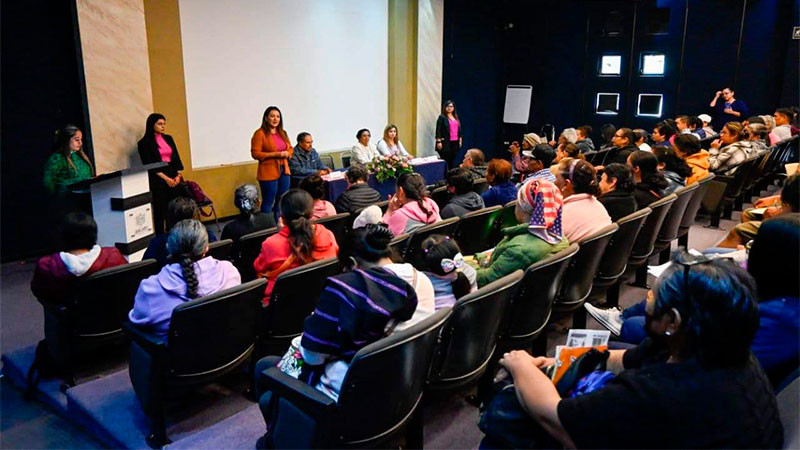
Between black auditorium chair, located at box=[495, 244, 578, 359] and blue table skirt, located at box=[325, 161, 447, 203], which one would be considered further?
blue table skirt, located at box=[325, 161, 447, 203]

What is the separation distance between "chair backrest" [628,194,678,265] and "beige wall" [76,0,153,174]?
202 inches

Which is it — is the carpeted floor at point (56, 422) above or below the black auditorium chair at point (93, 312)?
below

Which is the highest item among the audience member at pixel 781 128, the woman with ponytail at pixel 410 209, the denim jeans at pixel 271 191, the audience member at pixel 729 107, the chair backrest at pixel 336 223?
the audience member at pixel 729 107

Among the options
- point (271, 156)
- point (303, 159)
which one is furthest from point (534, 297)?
point (303, 159)

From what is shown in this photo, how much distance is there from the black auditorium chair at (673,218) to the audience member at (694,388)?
→ 328 cm

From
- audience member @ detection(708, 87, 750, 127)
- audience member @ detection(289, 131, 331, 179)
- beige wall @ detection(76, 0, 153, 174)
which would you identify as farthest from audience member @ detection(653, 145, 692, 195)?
audience member @ detection(708, 87, 750, 127)

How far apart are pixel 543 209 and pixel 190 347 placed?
1.82 m

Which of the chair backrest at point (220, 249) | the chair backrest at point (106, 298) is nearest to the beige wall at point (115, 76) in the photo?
the chair backrest at point (220, 249)

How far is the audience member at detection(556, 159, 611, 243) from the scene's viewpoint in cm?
355

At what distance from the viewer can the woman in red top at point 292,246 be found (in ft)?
10.1

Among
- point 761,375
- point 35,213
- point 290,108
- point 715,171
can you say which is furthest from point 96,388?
point 715,171

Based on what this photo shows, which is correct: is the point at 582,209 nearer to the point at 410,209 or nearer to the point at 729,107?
the point at 410,209

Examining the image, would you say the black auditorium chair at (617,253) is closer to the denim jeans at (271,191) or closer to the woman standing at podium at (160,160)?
the denim jeans at (271,191)

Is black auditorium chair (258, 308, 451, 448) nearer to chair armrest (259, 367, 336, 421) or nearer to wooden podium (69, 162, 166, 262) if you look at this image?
chair armrest (259, 367, 336, 421)
